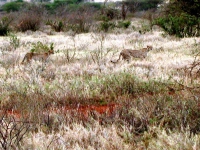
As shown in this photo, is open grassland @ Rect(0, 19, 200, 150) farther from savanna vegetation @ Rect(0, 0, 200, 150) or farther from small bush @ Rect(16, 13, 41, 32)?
small bush @ Rect(16, 13, 41, 32)

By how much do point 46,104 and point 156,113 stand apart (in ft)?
4.68

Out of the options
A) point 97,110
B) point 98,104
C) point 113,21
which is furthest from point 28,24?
point 97,110

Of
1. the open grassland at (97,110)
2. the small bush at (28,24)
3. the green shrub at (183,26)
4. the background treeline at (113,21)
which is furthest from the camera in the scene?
the small bush at (28,24)

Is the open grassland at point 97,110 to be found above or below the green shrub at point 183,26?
below

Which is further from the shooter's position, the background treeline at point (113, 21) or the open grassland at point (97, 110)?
the background treeline at point (113, 21)

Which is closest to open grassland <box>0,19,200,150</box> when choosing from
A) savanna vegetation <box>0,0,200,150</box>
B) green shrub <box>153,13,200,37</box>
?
savanna vegetation <box>0,0,200,150</box>

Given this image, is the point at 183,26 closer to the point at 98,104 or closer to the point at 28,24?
the point at 98,104

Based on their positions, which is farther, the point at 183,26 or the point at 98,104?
the point at 183,26

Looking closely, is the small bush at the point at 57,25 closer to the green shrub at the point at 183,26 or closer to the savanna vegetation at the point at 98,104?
the green shrub at the point at 183,26

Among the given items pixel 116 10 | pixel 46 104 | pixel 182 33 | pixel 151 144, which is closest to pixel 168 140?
pixel 151 144

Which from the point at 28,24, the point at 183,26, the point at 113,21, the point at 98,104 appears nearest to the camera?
the point at 98,104

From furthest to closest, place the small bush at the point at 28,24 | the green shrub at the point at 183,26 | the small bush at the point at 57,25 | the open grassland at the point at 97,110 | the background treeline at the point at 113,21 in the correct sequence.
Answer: the small bush at the point at 57,25 < the small bush at the point at 28,24 < the green shrub at the point at 183,26 < the background treeline at the point at 113,21 < the open grassland at the point at 97,110

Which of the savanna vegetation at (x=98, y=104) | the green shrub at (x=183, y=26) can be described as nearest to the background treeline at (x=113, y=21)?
the green shrub at (x=183, y=26)

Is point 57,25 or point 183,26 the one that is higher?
point 183,26
